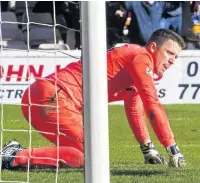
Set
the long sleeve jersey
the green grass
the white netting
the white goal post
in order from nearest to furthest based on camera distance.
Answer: the white goal post < the green grass < the white netting < the long sleeve jersey

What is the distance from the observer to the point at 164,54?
9008mm

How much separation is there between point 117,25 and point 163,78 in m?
3.03

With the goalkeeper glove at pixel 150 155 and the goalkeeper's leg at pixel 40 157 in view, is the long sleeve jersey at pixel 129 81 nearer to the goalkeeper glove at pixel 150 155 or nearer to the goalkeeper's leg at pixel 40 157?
the goalkeeper glove at pixel 150 155

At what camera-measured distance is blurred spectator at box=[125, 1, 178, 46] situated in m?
17.4

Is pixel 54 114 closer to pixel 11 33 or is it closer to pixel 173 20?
pixel 173 20

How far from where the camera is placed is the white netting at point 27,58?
826 centimetres

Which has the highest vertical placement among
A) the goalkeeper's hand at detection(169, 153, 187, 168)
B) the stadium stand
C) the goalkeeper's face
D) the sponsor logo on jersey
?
the stadium stand

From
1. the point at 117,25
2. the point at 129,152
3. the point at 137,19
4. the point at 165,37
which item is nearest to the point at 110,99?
the point at 165,37

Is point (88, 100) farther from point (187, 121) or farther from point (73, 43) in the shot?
point (73, 43)

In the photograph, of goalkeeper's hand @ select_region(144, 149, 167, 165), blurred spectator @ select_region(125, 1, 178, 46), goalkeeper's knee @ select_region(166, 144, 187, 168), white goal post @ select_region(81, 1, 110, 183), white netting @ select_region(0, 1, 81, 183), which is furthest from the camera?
blurred spectator @ select_region(125, 1, 178, 46)

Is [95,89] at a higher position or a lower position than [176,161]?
higher

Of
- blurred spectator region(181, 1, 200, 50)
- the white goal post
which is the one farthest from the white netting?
blurred spectator region(181, 1, 200, 50)

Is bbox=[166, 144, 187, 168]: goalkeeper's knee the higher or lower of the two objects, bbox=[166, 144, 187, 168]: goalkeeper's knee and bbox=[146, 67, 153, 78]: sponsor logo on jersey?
the lower

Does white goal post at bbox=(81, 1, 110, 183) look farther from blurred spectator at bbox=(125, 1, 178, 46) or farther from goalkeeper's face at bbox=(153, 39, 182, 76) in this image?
blurred spectator at bbox=(125, 1, 178, 46)
